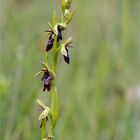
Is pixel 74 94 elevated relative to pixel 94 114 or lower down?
elevated

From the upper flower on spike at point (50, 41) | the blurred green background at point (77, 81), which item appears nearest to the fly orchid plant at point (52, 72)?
the upper flower on spike at point (50, 41)

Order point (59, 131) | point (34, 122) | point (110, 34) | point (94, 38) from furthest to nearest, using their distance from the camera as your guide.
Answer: point (94, 38), point (110, 34), point (59, 131), point (34, 122)

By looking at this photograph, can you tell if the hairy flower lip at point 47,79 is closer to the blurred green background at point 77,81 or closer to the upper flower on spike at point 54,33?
the upper flower on spike at point 54,33

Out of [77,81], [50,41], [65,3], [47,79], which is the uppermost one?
[77,81]

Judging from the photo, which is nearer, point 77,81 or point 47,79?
point 47,79

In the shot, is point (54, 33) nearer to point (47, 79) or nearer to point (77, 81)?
point (47, 79)

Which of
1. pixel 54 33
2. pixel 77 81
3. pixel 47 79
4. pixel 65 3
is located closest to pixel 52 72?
pixel 47 79

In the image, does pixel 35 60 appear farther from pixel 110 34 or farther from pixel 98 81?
pixel 110 34

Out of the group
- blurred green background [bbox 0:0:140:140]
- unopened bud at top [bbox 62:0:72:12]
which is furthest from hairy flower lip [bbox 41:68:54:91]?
blurred green background [bbox 0:0:140:140]

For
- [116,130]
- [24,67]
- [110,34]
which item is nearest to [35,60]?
[24,67]
